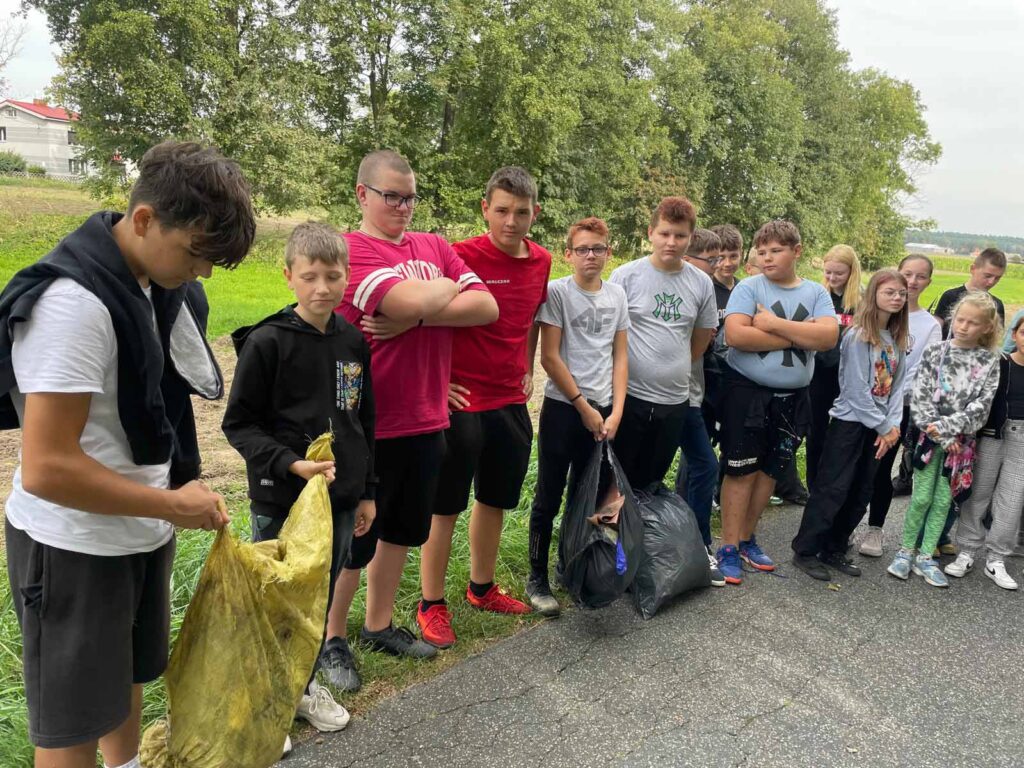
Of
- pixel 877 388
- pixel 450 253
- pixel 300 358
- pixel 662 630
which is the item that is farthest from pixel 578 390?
pixel 877 388

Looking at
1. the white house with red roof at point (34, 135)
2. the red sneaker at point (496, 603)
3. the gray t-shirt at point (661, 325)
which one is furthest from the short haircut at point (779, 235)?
the white house with red roof at point (34, 135)

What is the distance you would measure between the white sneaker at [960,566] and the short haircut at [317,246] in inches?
158

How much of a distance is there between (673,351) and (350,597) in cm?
207

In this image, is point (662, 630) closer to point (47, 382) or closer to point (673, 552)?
point (673, 552)

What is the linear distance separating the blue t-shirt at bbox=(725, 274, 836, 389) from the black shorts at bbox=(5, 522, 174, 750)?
3.35 m

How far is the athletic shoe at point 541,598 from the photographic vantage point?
3.61 metres

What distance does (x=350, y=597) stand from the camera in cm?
304

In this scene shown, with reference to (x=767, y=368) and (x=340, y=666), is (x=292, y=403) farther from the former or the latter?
(x=767, y=368)

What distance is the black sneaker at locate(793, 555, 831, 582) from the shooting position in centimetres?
418

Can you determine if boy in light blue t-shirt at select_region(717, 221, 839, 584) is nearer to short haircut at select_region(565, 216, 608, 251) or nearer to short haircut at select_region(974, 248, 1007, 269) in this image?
short haircut at select_region(565, 216, 608, 251)

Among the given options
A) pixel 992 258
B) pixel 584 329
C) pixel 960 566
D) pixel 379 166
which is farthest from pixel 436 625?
pixel 992 258

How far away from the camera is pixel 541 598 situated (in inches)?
144

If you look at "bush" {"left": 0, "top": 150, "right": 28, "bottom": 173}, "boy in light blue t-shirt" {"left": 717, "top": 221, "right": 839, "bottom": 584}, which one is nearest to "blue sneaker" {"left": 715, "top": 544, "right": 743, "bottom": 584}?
"boy in light blue t-shirt" {"left": 717, "top": 221, "right": 839, "bottom": 584}

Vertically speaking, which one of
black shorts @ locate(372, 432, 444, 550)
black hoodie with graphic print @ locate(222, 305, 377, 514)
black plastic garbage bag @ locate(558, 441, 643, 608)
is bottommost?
black plastic garbage bag @ locate(558, 441, 643, 608)
